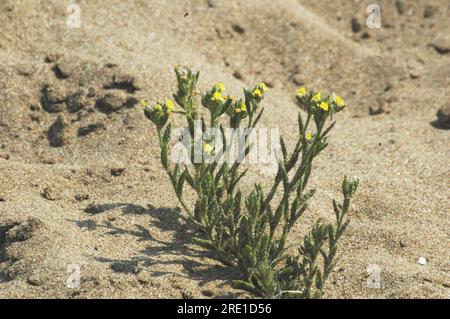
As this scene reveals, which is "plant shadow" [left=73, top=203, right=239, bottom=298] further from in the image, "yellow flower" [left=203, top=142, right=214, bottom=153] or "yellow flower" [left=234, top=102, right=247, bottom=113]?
"yellow flower" [left=234, top=102, right=247, bottom=113]

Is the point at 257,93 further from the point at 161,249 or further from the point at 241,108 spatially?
the point at 161,249

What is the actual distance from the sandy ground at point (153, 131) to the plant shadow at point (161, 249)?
0.04ft

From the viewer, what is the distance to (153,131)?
16.9 ft

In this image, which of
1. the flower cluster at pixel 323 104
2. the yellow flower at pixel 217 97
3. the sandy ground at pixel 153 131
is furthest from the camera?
the sandy ground at pixel 153 131

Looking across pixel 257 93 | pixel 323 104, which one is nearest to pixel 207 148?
pixel 257 93

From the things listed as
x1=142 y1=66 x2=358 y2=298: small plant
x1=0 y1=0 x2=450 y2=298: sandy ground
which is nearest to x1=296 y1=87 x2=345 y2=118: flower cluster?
x1=142 y1=66 x2=358 y2=298: small plant

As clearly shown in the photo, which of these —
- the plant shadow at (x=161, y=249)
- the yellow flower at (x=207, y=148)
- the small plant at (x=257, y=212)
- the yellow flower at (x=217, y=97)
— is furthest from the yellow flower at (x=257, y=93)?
the plant shadow at (x=161, y=249)

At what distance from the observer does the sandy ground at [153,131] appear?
3934 mm

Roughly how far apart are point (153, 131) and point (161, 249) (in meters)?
1.31

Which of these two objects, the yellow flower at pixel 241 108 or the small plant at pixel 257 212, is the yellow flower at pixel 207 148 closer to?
the small plant at pixel 257 212

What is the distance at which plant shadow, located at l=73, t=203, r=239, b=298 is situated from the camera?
12.6 feet

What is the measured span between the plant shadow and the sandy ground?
0.01 metres

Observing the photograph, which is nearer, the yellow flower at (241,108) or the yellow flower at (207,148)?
the yellow flower at (207,148)

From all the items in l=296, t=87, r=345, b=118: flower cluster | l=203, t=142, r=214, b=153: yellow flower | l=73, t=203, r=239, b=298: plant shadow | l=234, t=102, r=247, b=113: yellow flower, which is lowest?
l=73, t=203, r=239, b=298: plant shadow
